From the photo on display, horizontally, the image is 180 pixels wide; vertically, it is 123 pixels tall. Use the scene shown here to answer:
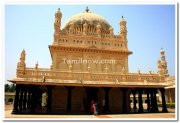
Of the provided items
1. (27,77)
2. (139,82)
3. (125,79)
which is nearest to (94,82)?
(125,79)

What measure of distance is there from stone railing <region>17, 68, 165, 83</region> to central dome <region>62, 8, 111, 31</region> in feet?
29.2

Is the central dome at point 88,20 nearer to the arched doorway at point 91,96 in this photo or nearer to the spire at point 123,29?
the spire at point 123,29

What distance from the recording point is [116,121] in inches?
464

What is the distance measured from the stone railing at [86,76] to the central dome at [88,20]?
8.89 m

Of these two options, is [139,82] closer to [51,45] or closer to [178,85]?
[178,85]

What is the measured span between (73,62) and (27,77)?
19.1 ft

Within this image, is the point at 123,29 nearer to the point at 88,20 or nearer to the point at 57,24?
the point at 88,20

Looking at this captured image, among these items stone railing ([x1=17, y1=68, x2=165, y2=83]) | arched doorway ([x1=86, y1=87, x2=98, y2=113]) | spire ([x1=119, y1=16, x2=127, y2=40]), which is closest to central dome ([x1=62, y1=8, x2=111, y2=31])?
spire ([x1=119, y1=16, x2=127, y2=40])

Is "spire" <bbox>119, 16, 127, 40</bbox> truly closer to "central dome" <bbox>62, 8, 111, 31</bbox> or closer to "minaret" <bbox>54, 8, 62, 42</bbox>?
"central dome" <bbox>62, 8, 111, 31</bbox>

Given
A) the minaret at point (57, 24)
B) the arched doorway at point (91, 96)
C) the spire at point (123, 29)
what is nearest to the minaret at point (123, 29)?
the spire at point (123, 29)

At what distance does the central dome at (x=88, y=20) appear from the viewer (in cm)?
2400

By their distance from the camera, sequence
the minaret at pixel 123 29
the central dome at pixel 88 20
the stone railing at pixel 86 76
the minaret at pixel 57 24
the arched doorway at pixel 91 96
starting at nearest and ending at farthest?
1. the stone railing at pixel 86 76
2. the arched doorway at pixel 91 96
3. the minaret at pixel 57 24
4. the minaret at pixel 123 29
5. the central dome at pixel 88 20

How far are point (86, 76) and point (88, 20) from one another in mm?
9725

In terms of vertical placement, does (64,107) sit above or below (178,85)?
below
